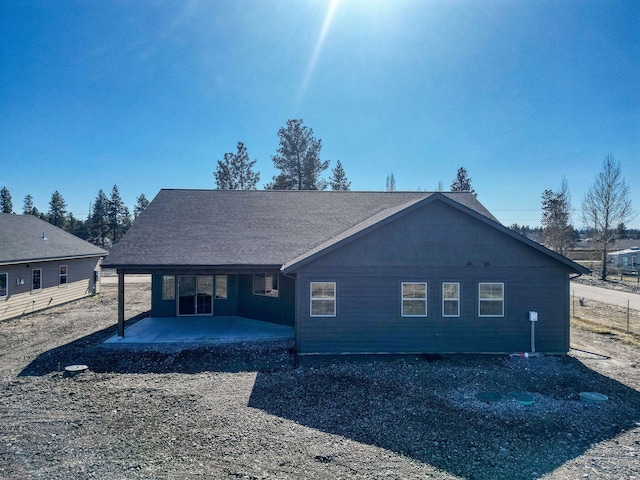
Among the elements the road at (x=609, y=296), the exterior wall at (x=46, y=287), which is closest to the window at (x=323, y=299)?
the exterior wall at (x=46, y=287)

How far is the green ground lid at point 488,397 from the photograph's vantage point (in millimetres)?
7383

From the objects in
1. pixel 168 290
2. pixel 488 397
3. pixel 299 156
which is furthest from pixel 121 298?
pixel 299 156

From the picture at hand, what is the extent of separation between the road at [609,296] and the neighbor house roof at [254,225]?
1160cm

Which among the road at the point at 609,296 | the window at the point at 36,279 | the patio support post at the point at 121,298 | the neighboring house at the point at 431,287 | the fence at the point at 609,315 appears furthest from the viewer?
the road at the point at 609,296

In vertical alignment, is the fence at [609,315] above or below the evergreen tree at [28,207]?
below

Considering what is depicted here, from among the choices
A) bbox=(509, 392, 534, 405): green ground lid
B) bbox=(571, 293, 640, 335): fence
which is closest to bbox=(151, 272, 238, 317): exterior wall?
bbox=(509, 392, 534, 405): green ground lid

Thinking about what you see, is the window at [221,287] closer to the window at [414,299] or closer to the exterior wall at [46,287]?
the window at [414,299]

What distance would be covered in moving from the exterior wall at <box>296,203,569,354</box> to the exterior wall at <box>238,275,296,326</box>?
2.95 m

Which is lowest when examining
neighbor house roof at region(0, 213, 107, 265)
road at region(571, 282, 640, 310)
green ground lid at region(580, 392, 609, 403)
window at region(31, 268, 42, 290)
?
green ground lid at region(580, 392, 609, 403)

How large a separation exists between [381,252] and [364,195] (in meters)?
6.91

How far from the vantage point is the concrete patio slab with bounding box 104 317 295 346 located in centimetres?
1152

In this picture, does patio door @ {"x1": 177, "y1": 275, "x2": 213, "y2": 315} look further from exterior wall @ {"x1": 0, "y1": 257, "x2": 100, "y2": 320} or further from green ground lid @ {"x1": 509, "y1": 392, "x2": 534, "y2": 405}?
green ground lid @ {"x1": 509, "y1": 392, "x2": 534, "y2": 405}

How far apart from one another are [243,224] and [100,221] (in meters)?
49.4

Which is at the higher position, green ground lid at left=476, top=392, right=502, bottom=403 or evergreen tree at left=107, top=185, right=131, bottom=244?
evergreen tree at left=107, top=185, right=131, bottom=244
